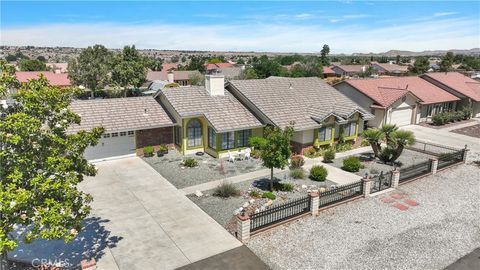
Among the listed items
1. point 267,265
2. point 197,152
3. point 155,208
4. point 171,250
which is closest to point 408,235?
point 267,265

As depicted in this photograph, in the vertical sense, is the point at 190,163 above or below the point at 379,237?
above

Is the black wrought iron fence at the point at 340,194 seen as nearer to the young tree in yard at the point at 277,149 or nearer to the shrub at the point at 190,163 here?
the young tree in yard at the point at 277,149

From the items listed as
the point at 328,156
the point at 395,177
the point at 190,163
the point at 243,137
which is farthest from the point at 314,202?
the point at 243,137

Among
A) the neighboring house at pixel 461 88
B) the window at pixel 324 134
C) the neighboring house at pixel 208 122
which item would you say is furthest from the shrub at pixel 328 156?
the neighboring house at pixel 461 88

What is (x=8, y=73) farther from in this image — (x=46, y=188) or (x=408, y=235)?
(x=408, y=235)

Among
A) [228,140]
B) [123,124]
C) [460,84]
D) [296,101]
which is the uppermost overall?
[460,84]

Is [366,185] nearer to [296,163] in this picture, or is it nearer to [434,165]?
[296,163]

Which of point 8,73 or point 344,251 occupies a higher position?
point 8,73
